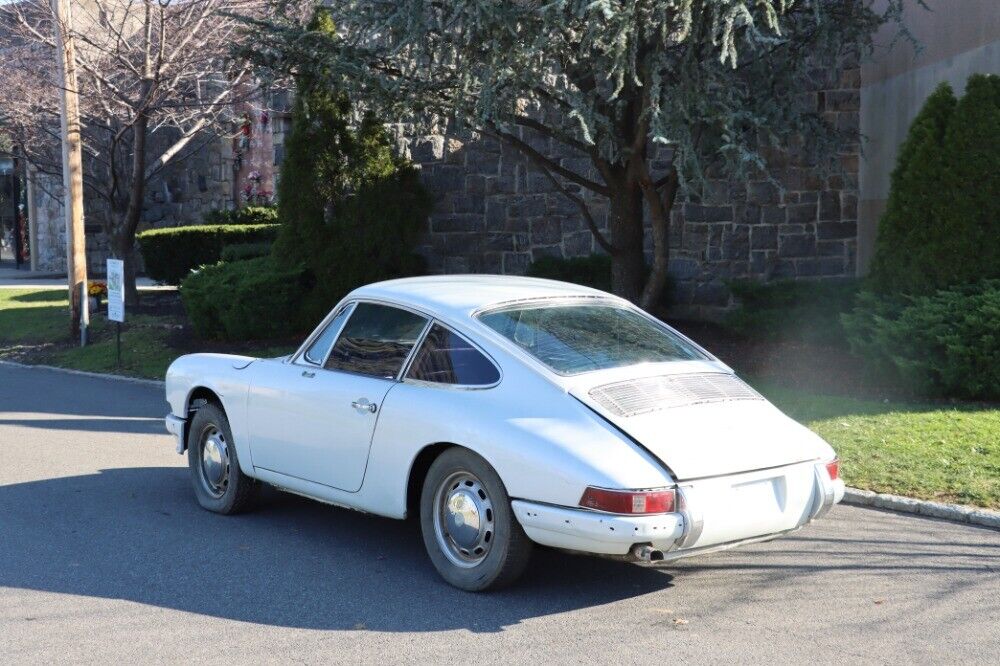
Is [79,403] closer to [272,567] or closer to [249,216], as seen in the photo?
[272,567]

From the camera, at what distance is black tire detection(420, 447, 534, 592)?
555 centimetres

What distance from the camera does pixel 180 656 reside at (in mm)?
5020

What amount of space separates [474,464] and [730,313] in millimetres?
9370

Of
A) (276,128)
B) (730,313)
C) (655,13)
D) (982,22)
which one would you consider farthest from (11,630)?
(276,128)

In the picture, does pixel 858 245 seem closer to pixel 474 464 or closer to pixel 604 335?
pixel 604 335

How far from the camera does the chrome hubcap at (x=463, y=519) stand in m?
5.72

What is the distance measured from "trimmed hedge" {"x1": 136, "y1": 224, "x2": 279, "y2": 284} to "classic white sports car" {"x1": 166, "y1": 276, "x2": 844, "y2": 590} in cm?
1726

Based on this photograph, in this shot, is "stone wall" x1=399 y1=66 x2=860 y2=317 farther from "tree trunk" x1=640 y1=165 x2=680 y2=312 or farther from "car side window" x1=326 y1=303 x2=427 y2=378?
"car side window" x1=326 y1=303 x2=427 y2=378

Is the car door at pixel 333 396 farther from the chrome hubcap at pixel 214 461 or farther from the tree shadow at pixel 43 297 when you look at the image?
the tree shadow at pixel 43 297

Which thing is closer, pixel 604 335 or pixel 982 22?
pixel 604 335

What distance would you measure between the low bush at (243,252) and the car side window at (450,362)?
46.9 feet

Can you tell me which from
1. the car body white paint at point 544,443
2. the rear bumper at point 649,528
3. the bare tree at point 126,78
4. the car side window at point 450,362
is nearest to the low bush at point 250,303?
the bare tree at point 126,78

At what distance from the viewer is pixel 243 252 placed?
2028 centimetres

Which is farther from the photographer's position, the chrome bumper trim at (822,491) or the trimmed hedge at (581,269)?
the trimmed hedge at (581,269)
